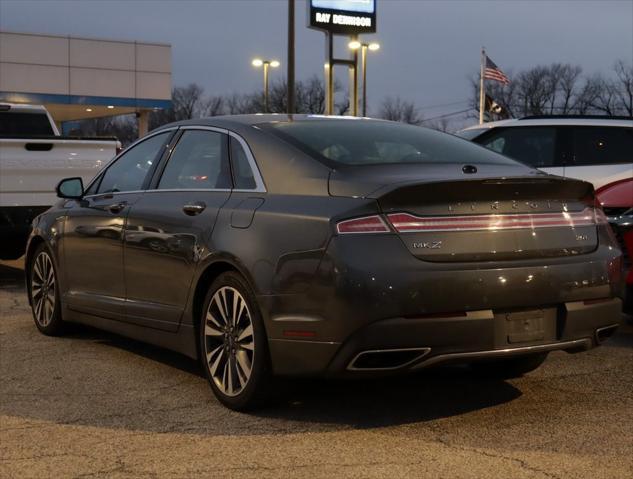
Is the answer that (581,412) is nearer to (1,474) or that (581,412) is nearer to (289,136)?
(289,136)

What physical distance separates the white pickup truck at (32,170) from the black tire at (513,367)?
584cm

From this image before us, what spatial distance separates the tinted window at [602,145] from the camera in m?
9.16

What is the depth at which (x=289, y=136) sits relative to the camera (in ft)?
16.8

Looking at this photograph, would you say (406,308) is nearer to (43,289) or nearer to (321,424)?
(321,424)

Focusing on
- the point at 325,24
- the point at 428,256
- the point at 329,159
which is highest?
the point at 325,24

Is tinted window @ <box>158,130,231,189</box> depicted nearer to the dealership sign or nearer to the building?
the dealership sign

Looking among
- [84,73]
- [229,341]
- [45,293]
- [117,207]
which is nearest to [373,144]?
[229,341]

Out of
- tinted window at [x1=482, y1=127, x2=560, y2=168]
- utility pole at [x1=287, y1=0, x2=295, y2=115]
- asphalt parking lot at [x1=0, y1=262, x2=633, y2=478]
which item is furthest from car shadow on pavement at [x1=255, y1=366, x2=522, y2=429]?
utility pole at [x1=287, y1=0, x2=295, y2=115]

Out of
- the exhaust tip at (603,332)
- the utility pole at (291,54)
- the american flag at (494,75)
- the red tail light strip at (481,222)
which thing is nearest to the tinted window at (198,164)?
the red tail light strip at (481,222)

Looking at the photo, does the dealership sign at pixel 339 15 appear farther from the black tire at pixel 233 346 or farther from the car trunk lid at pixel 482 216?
the car trunk lid at pixel 482 216

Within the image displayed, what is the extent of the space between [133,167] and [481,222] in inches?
114

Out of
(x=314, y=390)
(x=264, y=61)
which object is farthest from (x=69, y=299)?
→ (x=264, y=61)

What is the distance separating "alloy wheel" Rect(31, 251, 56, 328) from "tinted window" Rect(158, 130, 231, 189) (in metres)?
1.76

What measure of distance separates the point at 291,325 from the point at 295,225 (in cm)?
48
